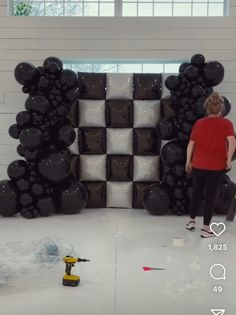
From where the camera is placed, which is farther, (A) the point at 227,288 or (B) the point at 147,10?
(B) the point at 147,10

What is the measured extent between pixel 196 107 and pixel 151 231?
1161 millimetres

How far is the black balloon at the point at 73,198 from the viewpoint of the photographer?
4.31 metres

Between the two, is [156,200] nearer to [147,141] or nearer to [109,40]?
[147,141]

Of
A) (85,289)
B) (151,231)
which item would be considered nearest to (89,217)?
(151,231)

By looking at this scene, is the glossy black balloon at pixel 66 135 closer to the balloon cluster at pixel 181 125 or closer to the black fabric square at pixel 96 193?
the black fabric square at pixel 96 193

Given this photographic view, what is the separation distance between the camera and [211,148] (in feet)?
11.7

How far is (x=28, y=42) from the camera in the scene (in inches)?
194

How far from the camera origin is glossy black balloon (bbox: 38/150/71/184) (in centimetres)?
420

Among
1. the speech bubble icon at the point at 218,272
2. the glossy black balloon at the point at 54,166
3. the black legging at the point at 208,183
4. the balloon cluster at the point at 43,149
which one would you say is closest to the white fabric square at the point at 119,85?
the balloon cluster at the point at 43,149

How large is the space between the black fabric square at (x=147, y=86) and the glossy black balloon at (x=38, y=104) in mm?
889

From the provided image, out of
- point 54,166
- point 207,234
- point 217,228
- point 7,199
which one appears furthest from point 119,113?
point 207,234

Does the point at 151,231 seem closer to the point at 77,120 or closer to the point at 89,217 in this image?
the point at 89,217

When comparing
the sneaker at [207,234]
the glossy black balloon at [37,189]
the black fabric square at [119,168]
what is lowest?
the sneaker at [207,234]

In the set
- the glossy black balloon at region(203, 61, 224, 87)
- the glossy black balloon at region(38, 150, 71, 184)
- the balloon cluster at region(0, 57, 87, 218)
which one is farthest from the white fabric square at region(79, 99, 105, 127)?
the glossy black balloon at region(203, 61, 224, 87)
